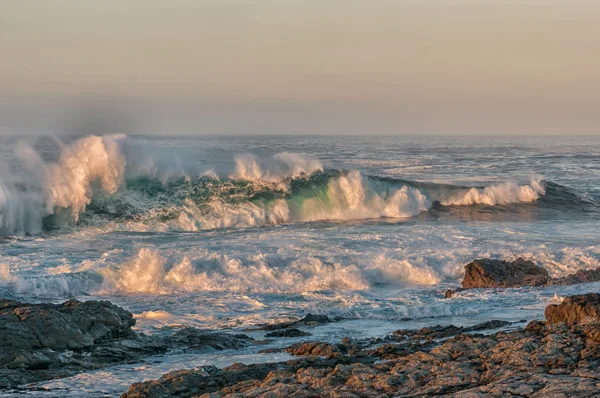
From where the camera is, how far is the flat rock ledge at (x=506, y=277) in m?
14.1

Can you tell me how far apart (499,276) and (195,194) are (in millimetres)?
14890

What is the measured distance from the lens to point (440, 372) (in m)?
6.84

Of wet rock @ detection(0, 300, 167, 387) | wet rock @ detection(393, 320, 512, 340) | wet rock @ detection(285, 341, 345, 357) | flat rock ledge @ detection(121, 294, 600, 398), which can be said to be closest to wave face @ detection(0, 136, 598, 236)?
wet rock @ detection(0, 300, 167, 387)

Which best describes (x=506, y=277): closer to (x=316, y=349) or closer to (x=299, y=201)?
(x=316, y=349)

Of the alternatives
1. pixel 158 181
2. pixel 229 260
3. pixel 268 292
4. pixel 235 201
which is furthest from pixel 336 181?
pixel 268 292

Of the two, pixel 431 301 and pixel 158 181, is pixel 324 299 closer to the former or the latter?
pixel 431 301

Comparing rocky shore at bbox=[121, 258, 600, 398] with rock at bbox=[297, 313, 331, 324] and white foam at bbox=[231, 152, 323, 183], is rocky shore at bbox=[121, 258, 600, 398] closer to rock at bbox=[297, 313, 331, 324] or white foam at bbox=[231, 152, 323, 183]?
rock at bbox=[297, 313, 331, 324]

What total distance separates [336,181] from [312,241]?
9827 millimetres

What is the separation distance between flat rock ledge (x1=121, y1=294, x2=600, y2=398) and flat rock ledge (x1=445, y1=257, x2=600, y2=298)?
18.3 ft

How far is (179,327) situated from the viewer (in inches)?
444

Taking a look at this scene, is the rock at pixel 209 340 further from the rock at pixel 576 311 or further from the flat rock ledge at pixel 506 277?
the flat rock ledge at pixel 506 277

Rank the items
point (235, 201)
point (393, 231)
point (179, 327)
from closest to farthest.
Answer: point (179, 327), point (393, 231), point (235, 201)

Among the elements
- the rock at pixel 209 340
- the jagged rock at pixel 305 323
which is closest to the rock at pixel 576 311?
the jagged rock at pixel 305 323

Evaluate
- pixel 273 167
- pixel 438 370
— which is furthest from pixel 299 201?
pixel 438 370
